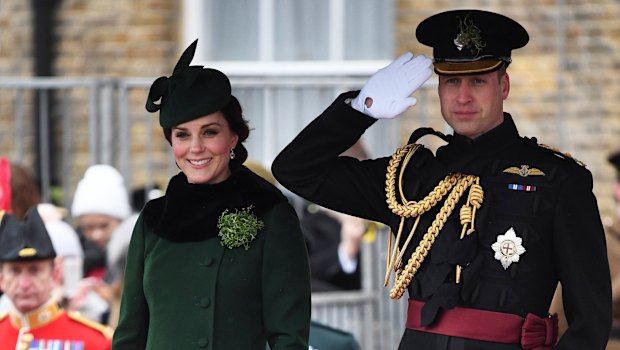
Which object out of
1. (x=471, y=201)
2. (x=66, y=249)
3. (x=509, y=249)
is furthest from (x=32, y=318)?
(x=509, y=249)

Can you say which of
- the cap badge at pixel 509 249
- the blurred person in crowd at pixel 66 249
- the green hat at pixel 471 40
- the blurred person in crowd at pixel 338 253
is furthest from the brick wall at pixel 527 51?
the cap badge at pixel 509 249

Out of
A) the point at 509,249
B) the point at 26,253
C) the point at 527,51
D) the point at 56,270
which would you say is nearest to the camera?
the point at 509,249

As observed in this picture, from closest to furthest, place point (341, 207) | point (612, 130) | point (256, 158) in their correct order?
1. point (341, 207)
2. point (256, 158)
3. point (612, 130)

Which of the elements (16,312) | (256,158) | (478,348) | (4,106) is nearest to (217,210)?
(478,348)

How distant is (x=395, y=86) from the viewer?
15.4 ft

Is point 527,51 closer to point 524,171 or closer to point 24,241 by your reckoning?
point 24,241

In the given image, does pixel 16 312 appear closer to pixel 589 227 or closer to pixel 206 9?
pixel 589 227

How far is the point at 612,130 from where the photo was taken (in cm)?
892

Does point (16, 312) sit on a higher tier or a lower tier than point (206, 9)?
lower

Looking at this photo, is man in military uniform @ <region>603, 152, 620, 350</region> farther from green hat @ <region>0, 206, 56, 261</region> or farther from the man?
green hat @ <region>0, 206, 56, 261</region>

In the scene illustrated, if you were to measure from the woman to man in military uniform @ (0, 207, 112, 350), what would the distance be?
1367mm

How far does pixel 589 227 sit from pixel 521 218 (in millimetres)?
196

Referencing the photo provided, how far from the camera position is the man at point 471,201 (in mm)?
4480

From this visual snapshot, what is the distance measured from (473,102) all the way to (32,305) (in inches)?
87.7
